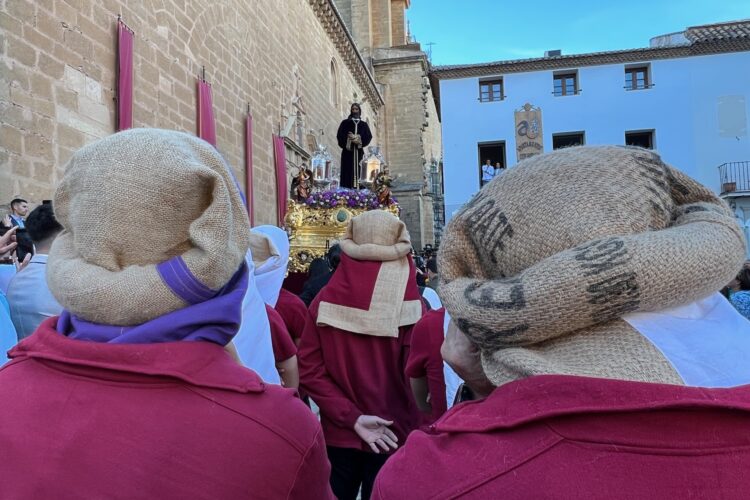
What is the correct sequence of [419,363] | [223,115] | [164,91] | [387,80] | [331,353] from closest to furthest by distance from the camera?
[419,363]
[331,353]
[164,91]
[223,115]
[387,80]

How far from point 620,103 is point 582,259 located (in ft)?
81.6

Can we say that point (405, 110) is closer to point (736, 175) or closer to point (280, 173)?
point (736, 175)

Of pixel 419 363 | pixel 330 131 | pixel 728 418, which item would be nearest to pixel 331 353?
pixel 419 363

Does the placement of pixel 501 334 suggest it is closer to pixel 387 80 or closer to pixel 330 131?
pixel 330 131

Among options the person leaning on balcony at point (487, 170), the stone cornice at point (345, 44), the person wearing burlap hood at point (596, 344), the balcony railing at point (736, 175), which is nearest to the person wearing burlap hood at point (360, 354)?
the person wearing burlap hood at point (596, 344)

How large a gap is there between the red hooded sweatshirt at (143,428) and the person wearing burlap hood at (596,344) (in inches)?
9.0

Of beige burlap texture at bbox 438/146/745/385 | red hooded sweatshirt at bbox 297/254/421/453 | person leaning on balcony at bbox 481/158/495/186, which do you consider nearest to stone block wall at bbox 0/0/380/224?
red hooded sweatshirt at bbox 297/254/421/453

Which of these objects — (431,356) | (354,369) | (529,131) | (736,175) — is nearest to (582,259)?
(431,356)

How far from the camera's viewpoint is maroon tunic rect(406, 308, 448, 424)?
2061mm

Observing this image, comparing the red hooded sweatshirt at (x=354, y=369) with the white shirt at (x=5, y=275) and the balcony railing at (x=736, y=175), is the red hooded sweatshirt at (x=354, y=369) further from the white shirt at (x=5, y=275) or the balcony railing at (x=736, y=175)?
the balcony railing at (x=736, y=175)

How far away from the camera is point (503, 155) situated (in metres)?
23.4

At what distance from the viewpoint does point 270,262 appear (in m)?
2.64

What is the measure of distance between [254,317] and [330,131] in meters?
18.3

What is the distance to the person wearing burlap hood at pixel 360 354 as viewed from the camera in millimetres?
2443
